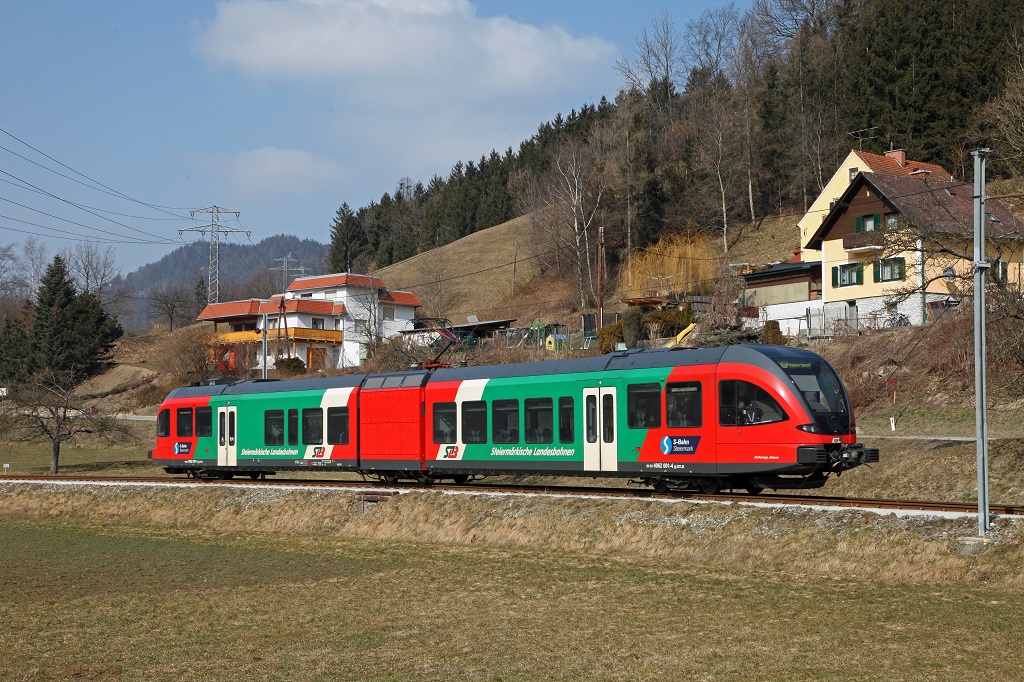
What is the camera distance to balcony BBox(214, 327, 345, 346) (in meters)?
84.4

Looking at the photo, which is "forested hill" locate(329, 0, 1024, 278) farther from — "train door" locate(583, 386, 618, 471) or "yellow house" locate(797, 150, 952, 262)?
"train door" locate(583, 386, 618, 471)

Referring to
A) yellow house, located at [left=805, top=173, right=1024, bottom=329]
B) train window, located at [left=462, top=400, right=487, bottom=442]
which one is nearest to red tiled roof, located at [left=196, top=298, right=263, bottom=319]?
yellow house, located at [left=805, top=173, right=1024, bottom=329]

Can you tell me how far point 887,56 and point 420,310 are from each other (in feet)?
161

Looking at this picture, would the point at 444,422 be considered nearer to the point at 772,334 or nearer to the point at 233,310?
the point at 772,334

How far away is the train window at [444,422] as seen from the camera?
90.1ft

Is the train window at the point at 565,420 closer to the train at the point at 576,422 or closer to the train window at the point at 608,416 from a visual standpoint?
the train at the point at 576,422

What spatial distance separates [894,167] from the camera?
226 ft

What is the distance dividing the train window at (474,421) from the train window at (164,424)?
14380mm

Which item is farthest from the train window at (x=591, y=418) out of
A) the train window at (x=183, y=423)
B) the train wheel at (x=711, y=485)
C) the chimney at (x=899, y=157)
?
the chimney at (x=899, y=157)

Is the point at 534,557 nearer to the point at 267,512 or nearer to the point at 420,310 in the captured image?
the point at 267,512

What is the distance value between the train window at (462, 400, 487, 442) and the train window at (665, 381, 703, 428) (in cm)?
570

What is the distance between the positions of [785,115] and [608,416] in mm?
74586

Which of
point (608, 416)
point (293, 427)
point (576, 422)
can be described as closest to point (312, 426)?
point (293, 427)

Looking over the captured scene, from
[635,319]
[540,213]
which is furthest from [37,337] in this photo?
[635,319]
